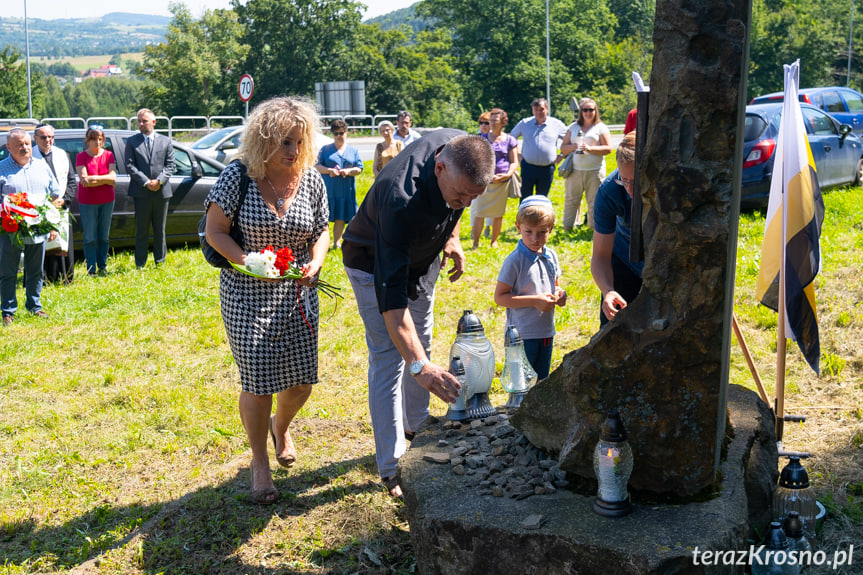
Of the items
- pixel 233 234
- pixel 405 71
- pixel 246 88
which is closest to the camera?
pixel 233 234

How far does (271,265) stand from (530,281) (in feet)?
5.31

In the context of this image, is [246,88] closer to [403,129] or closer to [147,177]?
[403,129]

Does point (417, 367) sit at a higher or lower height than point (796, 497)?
higher

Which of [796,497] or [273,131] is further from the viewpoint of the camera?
[273,131]

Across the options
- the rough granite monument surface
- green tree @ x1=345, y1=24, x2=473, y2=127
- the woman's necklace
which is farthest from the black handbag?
green tree @ x1=345, y1=24, x2=473, y2=127

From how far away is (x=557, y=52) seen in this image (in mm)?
63750

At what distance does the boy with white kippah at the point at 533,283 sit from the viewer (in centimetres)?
475

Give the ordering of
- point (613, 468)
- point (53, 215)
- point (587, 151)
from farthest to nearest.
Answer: point (587, 151) → point (53, 215) → point (613, 468)

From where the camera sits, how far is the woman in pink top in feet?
32.0

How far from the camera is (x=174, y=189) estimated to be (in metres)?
A: 11.0

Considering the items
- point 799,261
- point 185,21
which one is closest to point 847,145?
point 799,261

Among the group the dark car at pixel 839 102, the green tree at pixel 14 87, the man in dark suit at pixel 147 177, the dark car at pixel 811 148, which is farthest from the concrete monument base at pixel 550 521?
the green tree at pixel 14 87

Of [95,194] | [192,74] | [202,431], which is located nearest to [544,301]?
[202,431]

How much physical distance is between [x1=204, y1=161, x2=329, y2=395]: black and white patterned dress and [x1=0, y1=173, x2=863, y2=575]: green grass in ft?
2.56
